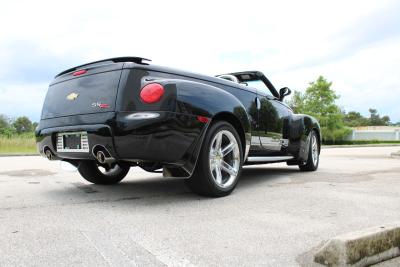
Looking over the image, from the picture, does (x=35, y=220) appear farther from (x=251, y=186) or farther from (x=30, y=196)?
(x=251, y=186)

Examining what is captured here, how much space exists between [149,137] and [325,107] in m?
46.1

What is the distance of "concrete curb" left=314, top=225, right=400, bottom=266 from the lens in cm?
189

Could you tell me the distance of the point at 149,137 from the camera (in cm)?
327

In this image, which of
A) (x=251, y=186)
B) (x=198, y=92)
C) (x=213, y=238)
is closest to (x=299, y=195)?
(x=251, y=186)

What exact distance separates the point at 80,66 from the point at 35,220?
175cm

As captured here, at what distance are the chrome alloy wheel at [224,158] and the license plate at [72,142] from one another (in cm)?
118

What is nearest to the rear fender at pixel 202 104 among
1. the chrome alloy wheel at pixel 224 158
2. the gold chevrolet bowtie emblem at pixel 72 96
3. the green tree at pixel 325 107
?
the chrome alloy wheel at pixel 224 158

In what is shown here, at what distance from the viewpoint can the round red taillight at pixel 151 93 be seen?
336 cm

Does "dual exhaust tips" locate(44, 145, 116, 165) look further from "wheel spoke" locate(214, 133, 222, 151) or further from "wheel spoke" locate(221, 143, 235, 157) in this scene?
"wheel spoke" locate(221, 143, 235, 157)

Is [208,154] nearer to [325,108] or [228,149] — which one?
[228,149]

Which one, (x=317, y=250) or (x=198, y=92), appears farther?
(x=198, y=92)

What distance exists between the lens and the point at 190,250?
2.24m

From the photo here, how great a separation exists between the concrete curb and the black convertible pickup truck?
1732mm

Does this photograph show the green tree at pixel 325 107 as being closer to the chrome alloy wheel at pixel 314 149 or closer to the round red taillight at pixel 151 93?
the chrome alloy wheel at pixel 314 149
